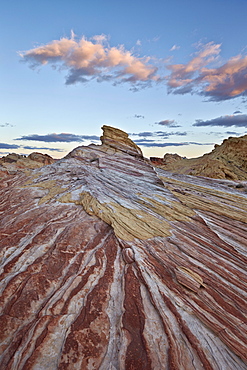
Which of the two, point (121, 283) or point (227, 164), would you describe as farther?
point (227, 164)

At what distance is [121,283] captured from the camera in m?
6.56

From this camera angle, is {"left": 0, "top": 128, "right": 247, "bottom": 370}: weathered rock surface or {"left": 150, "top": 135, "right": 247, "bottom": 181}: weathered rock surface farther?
{"left": 150, "top": 135, "right": 247, "bottom": 181}: weathered rock surface

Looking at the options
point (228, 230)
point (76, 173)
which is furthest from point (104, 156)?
point (228, 230)

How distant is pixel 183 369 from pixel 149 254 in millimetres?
3705

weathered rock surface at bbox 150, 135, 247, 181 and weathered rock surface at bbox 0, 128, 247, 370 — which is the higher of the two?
weathered rock surface at bbox 150, 135, 247, 181

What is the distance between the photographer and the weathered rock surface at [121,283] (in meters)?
4.70

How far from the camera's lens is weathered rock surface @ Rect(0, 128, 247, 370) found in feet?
15.4

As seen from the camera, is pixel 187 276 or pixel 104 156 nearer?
pixel 187 276

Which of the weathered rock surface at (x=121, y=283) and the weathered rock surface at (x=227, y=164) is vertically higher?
the weathered rock surface at (x=227, y=164)

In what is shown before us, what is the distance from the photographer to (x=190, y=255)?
8.12 m

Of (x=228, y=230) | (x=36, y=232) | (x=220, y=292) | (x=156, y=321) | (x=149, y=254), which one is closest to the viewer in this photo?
(x=156, y=321)

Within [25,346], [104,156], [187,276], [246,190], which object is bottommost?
[25,346]

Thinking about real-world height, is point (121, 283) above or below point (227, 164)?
below

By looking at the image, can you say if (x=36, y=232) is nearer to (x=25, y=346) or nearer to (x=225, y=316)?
(x=25, y=346)
